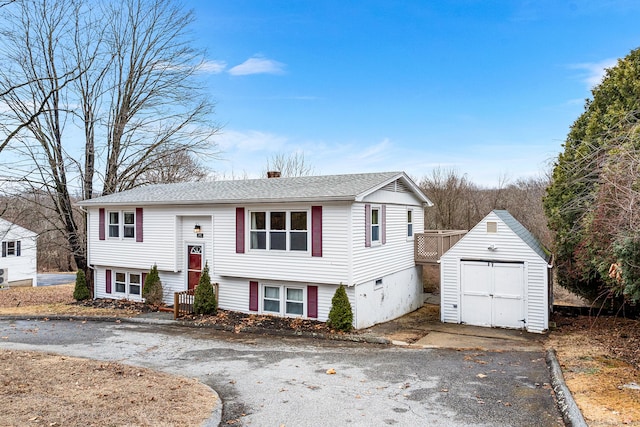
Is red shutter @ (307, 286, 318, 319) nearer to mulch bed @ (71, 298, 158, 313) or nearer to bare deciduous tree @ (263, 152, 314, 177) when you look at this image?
mulch bed @ (71, 298, 158, 313)

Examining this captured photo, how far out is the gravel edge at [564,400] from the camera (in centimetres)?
583

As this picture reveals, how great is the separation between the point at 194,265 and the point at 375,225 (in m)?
6.86

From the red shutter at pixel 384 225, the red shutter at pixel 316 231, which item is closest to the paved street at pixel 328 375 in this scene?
the red shutter at pixel 316 231

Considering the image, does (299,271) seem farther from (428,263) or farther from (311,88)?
(311,88)

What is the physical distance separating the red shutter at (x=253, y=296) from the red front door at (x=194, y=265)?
240 cm

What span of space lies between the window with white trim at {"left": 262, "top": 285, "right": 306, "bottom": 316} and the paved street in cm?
188

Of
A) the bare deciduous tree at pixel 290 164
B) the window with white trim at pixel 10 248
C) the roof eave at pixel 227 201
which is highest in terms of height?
the bare deciduous tree at pixel 290 164

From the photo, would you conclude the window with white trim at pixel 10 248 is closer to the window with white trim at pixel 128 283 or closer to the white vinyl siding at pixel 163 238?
the window with white trim at pixel 128 283

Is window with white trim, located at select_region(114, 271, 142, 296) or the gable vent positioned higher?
the gable vent

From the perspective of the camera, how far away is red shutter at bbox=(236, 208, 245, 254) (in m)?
14.0

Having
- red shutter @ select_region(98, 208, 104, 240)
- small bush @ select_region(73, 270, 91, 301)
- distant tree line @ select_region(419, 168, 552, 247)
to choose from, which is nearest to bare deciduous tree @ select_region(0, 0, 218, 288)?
small bush @ select_region(73, 270, 91, 301)

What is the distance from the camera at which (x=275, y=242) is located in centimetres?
1355

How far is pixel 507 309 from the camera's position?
13812 mm

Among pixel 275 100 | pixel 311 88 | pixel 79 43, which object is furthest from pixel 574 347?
pixel 79 43
